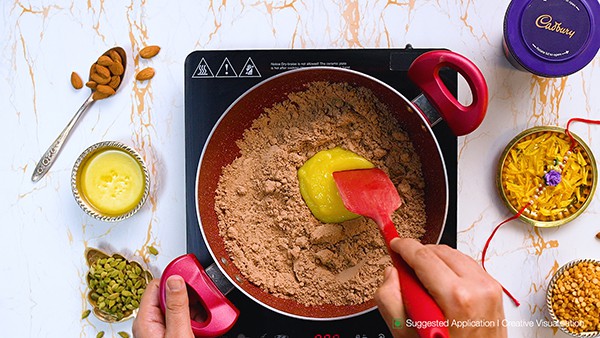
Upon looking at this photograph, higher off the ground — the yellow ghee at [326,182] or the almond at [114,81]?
the almond at [114,81]

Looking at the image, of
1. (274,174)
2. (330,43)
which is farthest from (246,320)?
(330,43)

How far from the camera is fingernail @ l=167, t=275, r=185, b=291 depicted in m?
0.96

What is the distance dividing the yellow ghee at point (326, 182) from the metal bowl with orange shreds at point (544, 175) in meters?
0.30

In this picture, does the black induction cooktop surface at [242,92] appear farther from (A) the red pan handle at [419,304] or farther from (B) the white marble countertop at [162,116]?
(A) the red pan handle at [419,304]

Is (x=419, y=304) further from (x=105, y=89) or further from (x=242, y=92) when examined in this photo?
(x=105, y=89)

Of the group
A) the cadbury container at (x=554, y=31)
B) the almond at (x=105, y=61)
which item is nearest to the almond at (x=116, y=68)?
the almond at (x=105, y=61)

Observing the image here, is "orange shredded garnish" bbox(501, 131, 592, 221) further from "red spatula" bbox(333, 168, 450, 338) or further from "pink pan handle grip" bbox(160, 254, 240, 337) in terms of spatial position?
"pink pan handle grip" bbox(160, 254, 240, 337)

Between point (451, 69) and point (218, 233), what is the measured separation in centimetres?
54

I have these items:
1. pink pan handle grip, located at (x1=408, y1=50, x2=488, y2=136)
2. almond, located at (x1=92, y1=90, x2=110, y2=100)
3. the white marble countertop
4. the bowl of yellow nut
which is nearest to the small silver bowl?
the white marble countertop

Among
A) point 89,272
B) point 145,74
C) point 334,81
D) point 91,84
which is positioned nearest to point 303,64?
point 334,81

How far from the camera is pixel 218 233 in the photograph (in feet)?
3.49

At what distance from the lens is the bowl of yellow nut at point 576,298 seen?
1.09 metres

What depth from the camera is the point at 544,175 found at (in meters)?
1.11

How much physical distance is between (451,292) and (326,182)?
34 cm
